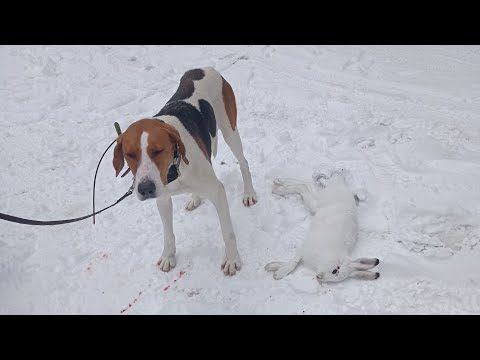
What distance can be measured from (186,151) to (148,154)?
502mm

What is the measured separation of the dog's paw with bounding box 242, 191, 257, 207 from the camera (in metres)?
4.46

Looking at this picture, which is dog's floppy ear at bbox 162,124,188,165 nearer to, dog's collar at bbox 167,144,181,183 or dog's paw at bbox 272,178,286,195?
dog's collar at bbox 167,144,181,183

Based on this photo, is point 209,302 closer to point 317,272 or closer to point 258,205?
point 317,272

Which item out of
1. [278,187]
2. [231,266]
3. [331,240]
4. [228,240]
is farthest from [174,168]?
[278,187]

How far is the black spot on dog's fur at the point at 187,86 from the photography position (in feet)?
12.9

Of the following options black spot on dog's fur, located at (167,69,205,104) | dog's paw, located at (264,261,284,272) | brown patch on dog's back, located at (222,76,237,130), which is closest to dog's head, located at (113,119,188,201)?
black spot on dog's fur, located at (167,69,205,104)

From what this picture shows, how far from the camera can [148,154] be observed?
2854 millimetres

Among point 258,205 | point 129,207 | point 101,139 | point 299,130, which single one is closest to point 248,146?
point 299,130

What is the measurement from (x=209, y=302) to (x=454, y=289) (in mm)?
1990

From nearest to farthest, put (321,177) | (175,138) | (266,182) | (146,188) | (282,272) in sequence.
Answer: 1. (146,188)
2. (175,138)
3. (282,272)
4. (321,177)
5. (266,182)

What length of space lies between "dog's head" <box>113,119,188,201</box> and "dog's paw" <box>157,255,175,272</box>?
1169mm

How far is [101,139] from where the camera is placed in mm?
5906

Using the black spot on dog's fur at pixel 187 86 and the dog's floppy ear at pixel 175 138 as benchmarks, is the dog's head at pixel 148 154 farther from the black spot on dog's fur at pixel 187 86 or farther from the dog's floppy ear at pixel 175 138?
the black spot on dog's fur at pixel 187 86

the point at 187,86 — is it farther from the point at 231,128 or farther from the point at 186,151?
the point at 186,151
